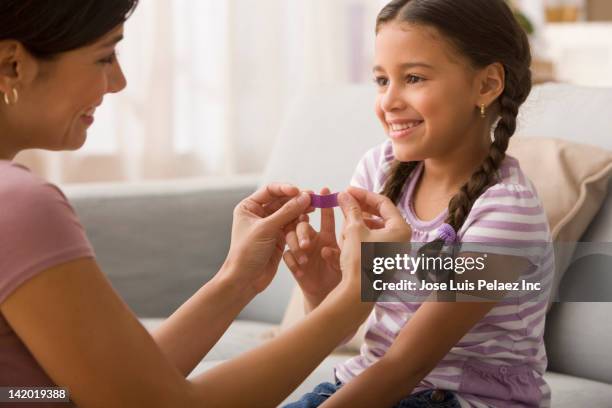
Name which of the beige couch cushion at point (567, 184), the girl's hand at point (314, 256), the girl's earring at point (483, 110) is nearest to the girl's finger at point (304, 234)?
the girl's hand at point (314, 256)

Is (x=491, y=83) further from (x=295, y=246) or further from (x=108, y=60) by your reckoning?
(x=108, y=60)

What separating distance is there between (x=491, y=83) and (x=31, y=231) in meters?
0.76

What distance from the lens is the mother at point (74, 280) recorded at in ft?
3.18

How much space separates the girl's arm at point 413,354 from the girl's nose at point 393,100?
278mm

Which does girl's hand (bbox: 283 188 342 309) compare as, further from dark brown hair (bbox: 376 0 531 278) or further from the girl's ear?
the girl's ear

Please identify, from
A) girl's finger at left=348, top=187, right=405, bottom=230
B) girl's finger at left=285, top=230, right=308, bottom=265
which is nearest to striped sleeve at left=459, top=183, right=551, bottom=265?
girl's finger at left=348, top=187, right=405, bottom=230

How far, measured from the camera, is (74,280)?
98 cm

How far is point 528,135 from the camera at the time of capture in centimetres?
179

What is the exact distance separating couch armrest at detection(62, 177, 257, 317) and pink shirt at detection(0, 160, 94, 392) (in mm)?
1271

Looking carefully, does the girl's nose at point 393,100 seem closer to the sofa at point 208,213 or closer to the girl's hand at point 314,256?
the girl's hand at point 314,256

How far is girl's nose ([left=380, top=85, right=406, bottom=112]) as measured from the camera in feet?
4.66

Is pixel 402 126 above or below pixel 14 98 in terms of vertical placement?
below

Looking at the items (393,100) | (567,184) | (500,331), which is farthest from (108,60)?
(567,184)

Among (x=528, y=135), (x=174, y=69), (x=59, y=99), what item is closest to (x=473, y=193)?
(x=528, y=135)
